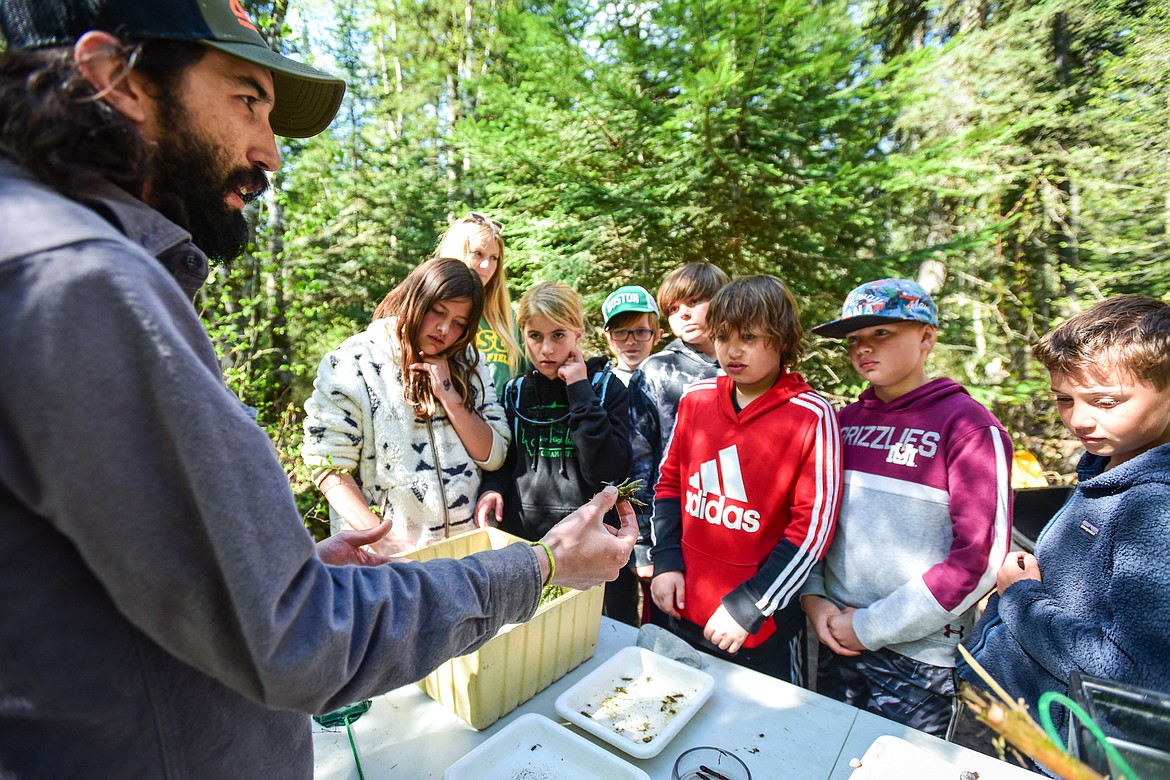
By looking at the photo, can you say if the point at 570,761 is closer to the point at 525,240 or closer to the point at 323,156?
the point at 525,240

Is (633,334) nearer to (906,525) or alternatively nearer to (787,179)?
(906,525)

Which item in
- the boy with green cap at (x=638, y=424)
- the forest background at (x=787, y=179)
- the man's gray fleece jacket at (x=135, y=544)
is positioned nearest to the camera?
the man's gray fleece jacket at (x=135, y=544)

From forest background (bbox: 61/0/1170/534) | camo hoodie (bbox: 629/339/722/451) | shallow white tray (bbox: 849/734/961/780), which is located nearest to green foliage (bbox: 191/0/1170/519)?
forest background (bbox: 61/0/1170/534)

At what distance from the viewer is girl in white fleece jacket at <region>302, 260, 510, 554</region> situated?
217 centimetres

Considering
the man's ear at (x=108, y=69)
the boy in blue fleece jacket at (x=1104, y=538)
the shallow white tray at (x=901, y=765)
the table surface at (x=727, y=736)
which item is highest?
the man's ear at (x=108, y=69)

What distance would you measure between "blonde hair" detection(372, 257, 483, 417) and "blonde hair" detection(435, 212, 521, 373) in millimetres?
821

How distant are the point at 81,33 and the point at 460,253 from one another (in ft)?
8.17

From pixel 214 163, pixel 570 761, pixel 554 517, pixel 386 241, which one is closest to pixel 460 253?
pixel 554 517

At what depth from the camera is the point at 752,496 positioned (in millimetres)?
2133

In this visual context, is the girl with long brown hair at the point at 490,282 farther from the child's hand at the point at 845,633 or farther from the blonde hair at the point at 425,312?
the child's hand at the point at 845,633

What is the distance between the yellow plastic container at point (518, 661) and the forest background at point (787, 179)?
4.28 meters

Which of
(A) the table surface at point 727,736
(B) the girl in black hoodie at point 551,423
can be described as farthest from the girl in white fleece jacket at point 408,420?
(A) the table surface at point 727,736

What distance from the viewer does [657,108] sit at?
5.28 meters

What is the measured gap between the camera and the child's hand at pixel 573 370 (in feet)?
8.14
